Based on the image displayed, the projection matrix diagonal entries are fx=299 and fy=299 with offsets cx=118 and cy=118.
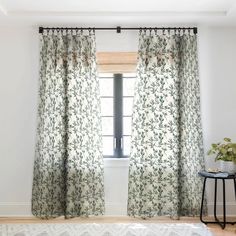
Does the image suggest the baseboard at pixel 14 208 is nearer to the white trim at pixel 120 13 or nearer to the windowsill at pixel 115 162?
the windowsill at pixel 115 162

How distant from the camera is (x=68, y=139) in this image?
148 inches

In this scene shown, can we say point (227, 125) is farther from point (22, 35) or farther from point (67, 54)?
point (22, 35)

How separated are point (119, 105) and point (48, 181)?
1346 mm

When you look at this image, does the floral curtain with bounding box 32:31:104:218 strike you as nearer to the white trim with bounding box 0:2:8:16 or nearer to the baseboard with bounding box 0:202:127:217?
the baseboard with bounding box 0:202:127:217

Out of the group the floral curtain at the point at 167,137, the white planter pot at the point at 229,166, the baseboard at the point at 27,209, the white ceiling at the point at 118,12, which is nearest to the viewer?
the white ceiling at the point at 118,12

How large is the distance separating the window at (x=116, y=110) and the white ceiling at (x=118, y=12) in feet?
2.43

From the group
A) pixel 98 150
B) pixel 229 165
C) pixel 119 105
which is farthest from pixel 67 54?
pixel 229 165

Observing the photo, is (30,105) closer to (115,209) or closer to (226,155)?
(115,209)

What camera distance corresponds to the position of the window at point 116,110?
13.3 feet

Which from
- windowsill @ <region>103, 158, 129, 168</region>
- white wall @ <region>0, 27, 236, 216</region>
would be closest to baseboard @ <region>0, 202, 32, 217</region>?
white wall @ <region>0, 27, 236, 216</region>

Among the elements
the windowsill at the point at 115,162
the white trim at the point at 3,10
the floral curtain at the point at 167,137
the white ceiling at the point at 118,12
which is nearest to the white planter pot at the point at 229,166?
the floral curtain at the point at 167,137

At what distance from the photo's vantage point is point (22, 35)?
3926mm

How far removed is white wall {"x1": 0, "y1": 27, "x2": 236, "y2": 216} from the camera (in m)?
3.90

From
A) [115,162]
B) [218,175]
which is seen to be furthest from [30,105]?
[218,175]
